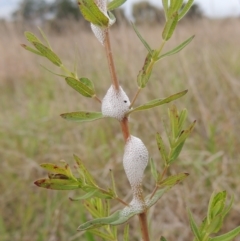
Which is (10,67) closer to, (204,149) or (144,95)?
(144,95)

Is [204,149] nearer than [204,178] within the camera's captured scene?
No

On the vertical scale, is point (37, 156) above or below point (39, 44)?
above

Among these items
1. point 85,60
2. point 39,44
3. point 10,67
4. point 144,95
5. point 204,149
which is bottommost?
point 39,44

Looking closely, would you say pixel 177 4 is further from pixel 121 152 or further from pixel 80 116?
pixel 121 152

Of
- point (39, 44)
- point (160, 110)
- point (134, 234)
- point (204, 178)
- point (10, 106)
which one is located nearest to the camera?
point (39, 44)

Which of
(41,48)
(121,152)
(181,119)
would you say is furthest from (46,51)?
(121,152)

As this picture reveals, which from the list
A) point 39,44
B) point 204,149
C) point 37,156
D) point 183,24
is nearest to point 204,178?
point 204,149

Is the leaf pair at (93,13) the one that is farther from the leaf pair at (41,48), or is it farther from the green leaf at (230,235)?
the green leaf at (230,235)
